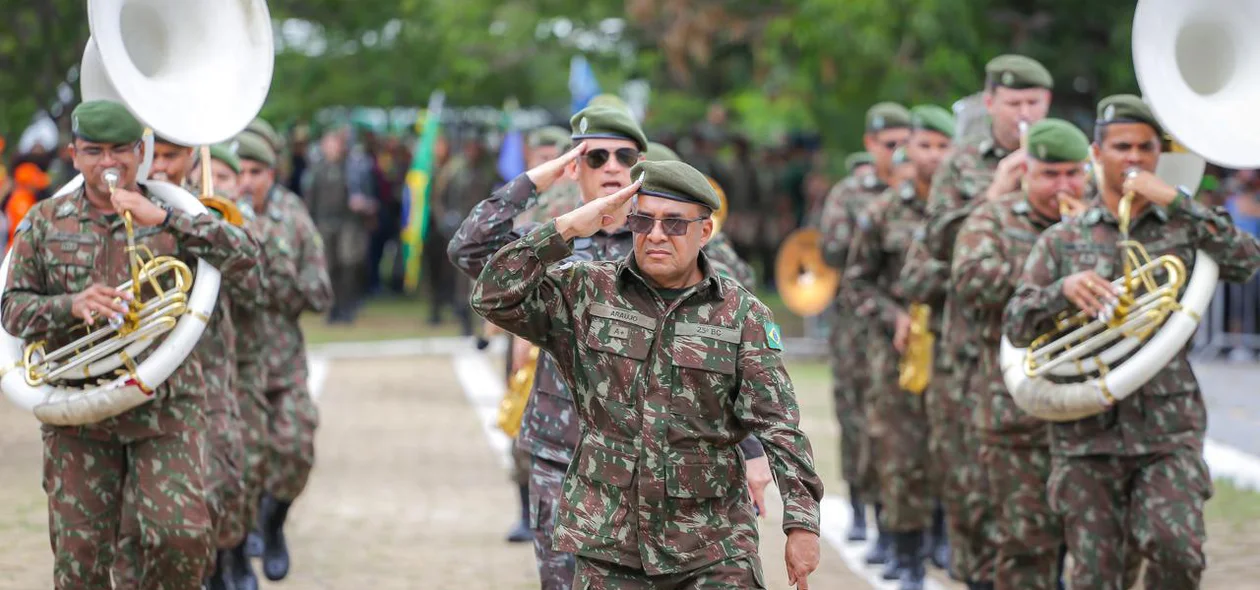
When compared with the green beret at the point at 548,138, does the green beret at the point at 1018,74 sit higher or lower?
higher

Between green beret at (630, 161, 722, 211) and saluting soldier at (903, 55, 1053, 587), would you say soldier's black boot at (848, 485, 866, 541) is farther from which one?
green beret at (630, 161, 722, 211)

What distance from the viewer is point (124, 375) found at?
7.99 meters

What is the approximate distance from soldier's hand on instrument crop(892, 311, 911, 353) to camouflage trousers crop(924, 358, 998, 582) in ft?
2.06

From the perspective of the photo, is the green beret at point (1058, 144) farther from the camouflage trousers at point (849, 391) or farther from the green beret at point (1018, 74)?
the camouflage trousers at point (849, 391)

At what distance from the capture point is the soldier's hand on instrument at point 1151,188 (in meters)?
8.33

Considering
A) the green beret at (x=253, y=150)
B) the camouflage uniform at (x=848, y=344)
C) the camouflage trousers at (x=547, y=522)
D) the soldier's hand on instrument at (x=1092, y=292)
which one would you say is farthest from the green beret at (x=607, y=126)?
the camouflage uniform at (x=848, y=344)

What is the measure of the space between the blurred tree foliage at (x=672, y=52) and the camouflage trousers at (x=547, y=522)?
410 inches

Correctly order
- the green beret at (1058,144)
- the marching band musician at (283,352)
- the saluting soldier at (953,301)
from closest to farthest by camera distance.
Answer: the green beret at (1058,144)
the saluting soldier at (953,301)
the marching band musician at (283,352)

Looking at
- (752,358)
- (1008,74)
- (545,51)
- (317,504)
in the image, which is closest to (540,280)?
(752,358)

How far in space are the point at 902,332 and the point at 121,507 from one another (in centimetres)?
486

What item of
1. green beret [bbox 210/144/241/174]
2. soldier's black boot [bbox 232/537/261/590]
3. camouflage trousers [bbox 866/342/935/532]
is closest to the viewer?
green beret [bbox 210/144/241/174]

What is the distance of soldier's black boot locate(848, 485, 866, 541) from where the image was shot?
41.6ft

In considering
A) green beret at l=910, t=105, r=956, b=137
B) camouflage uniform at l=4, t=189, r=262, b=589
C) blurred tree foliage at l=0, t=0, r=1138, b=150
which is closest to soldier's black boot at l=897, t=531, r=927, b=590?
green beret at l=910, t=105, r=956, b=137

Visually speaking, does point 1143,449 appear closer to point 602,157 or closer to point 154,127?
point 602,157
